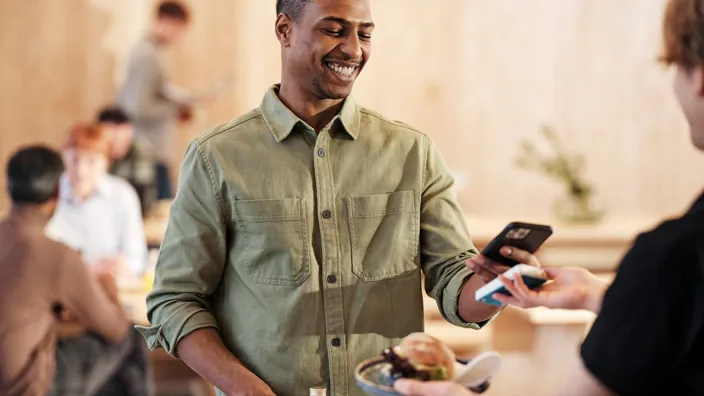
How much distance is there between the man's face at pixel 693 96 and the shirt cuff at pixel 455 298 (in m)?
0.60

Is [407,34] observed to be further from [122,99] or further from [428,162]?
[428,162]

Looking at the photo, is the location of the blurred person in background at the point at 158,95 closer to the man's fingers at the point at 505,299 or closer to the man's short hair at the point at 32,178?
the man's short hair at the point at 32,178

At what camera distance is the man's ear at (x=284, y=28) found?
1674mm

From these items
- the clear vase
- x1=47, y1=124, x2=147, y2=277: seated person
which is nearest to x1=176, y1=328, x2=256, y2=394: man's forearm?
x1=47, y1=124, x2=147, y2=277: seated person

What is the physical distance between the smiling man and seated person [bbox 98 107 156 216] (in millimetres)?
3513

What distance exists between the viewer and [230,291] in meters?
1.66

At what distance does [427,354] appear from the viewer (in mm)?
1354

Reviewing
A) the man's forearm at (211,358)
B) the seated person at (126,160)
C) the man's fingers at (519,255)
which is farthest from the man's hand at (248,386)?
the seated person at (126,160)

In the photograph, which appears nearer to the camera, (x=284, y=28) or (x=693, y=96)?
(x=693, y=96)

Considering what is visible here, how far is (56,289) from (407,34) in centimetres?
439

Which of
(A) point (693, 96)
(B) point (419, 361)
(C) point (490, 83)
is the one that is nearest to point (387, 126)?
(B) point (419, 361)

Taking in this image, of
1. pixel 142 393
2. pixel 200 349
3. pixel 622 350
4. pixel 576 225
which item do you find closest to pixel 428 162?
pixel 200 349

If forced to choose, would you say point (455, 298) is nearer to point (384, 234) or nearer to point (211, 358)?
point (384, 234)

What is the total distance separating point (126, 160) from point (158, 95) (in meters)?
1.14
